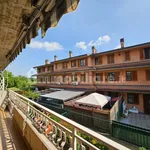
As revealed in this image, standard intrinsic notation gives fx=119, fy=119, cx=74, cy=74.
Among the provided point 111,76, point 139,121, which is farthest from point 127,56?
point 139,121

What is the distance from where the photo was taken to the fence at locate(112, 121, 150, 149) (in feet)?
26.6

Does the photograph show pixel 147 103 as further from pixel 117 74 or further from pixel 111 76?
pixel 111 76

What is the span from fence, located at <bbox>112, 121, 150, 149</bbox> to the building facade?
246 inches

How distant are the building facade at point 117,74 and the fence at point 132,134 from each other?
6.25 meters

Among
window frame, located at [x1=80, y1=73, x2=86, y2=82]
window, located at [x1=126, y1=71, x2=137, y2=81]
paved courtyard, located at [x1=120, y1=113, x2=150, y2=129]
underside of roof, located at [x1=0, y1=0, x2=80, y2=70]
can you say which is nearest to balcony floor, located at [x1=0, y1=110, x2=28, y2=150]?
underside of roof, located at [x1=0, y1=0, x2=80, y2=70]

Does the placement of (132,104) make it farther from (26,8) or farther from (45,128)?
(26,8)

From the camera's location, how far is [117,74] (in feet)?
56.1

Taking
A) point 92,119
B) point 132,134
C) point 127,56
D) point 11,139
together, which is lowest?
point 132,134

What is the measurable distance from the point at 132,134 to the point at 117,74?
31.9ft

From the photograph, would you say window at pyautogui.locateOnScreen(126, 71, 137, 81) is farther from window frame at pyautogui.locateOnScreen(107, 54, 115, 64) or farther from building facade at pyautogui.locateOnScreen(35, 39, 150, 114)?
window frame at pyautogui.locateOnScreen(107, 54, 115, 64)

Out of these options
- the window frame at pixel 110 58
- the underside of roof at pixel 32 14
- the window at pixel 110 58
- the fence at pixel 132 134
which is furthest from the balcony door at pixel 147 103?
the underside of roof at pixel 32 14

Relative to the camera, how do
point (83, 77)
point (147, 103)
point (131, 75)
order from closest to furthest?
point (147, 103) → point (131, 75) → point (83, 77)

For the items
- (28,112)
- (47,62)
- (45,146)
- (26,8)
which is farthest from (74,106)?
(47,62)

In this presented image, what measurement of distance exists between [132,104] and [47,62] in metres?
23.8
